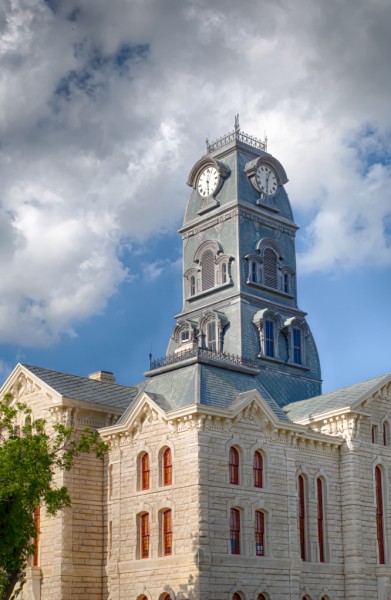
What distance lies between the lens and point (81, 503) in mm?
53344

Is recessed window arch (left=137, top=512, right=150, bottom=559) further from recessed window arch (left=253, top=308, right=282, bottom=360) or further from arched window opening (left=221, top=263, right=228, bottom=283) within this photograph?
arched window opening (left=221, top=263, right=228, bottom=283)

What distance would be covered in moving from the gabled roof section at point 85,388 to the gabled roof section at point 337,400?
10.5 metres

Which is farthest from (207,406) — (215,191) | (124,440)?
(215,191)

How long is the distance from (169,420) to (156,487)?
3.70 meters

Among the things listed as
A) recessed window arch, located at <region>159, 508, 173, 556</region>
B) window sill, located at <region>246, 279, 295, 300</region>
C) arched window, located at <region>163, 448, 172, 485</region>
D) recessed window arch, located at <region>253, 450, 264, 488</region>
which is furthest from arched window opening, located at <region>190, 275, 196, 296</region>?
recessed window arch, located at <region>159, 508, 173, 556</region>

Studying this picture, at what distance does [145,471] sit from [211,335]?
54.7ft

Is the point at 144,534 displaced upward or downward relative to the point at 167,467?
downward

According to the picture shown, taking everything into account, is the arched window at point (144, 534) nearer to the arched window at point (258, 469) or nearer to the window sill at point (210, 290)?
the arched window at point (258, 469)

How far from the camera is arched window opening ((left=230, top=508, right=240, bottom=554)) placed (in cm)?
4872

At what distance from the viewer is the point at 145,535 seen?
50.9 metres

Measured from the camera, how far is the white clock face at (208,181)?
7212 cm

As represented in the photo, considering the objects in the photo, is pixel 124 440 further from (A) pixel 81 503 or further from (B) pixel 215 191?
(B) pixel 215 191

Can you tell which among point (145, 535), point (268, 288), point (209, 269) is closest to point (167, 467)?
point (145, 535)

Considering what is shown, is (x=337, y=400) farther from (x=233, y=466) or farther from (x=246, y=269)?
(x=246, y=269)
